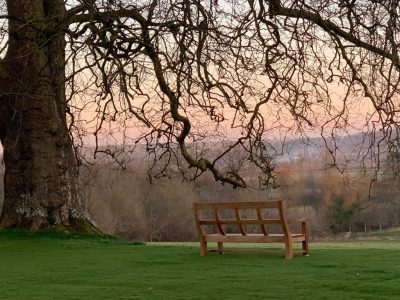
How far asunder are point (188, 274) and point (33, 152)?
310 inches

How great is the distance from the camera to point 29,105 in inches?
650

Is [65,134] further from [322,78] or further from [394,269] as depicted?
[394,269]

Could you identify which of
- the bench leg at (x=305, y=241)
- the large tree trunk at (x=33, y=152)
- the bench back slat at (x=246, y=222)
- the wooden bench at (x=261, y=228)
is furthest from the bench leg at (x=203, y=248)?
the large tree trunk at (x=33, y=152)

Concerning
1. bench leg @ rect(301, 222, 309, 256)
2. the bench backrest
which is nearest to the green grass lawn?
bench leg @ rect(301, 222, 309, 256)

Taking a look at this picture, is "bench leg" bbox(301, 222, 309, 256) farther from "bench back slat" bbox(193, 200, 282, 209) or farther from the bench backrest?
"bench back slat" bbox(193, 200, 282, 209)

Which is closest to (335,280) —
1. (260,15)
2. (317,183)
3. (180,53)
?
(180,53)

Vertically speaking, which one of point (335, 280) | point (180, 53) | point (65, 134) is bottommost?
point (335, 280)

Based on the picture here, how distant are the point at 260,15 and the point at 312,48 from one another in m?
1.28

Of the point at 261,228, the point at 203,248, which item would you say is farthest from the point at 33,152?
the point at 261,228

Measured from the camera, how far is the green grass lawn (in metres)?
7.78

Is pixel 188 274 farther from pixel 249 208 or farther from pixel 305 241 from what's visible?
pixel 305 241

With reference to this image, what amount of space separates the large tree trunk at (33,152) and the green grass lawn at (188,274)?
2549mm

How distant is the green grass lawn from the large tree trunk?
2.55 metres

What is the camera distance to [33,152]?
53.9ft
